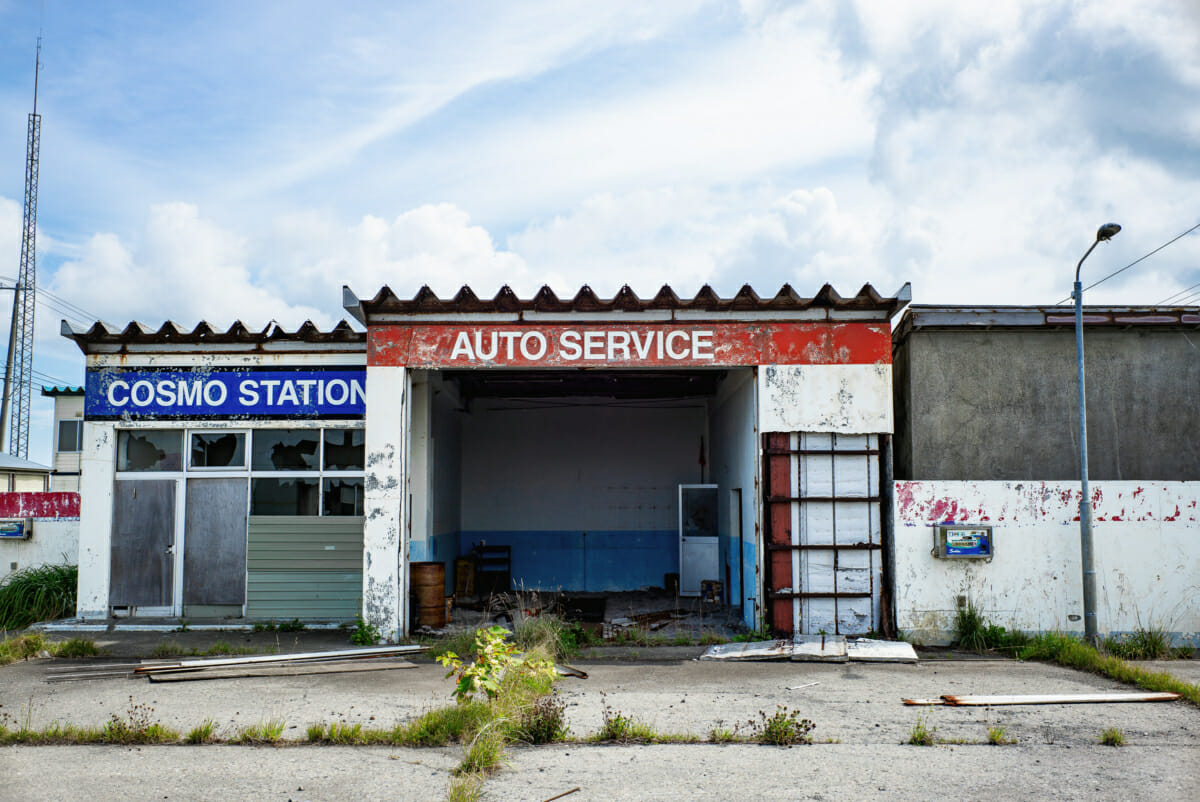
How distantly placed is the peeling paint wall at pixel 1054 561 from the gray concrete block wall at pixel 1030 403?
0.98m

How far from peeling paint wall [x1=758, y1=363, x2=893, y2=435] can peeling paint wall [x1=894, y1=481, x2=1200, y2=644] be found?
1036mm

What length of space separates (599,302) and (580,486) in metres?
7.49

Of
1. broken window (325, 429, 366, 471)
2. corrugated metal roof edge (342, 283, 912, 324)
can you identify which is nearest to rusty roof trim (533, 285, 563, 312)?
corrugated metal roof edge (342, 283, 912, 324)

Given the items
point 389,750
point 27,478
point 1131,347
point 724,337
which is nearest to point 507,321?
point 724,337

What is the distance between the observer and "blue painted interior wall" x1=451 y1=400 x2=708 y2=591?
17859 mm

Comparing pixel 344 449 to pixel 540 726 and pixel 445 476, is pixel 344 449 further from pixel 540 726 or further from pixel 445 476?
pixel 540 726

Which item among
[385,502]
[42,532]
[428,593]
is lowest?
[428,593]

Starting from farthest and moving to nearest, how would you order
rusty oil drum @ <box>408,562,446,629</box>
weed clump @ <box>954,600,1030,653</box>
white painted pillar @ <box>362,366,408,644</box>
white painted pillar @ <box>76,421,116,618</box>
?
white painted pillar @ <box>76,421,116,618</box> < rusty oil drum @ <box>408,562,446,629</box> < white painted pillar @ <box>362,366,408,644</box> < weed clump @ <box>954,600,1030,653</box>

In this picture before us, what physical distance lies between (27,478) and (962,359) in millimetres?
22766

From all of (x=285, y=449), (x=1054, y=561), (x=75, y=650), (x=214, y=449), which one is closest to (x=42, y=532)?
(x=214, y=449)

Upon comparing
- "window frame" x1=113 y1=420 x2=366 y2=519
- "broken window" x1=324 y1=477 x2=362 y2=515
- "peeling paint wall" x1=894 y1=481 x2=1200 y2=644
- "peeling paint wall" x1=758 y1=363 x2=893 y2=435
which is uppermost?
"peeling paint wall" x1=758 y1=363 x2=893 y2=435

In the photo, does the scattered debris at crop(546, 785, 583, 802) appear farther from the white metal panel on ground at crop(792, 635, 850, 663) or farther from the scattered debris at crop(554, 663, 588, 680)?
the white metal panel on ground at crop(792, 635, 850, 663)

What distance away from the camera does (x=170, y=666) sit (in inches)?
363

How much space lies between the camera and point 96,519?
12.6 m
